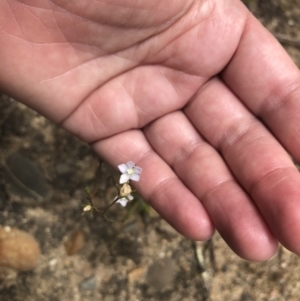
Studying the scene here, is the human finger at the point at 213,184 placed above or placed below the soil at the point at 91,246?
above

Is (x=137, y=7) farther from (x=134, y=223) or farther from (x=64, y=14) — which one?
(x=134, y=223)

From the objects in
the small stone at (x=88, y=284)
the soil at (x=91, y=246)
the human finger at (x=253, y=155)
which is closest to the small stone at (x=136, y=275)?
the soil at (x=91, y=246)

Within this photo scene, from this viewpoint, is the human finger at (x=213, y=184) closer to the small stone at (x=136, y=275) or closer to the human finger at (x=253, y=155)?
the human finger at (x=253, y=155)

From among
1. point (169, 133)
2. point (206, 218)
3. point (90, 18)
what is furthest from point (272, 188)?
point (90, 18)

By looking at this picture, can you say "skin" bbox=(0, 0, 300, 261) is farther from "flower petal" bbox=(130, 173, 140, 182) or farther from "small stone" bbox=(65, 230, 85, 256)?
"small stone" bbox=(65, 230, 85, 256)

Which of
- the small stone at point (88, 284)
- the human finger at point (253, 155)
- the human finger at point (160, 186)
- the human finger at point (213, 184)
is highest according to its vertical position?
the human finger at point (253, 155)

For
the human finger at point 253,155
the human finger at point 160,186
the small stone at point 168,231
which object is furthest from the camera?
the small stone at point 168,231

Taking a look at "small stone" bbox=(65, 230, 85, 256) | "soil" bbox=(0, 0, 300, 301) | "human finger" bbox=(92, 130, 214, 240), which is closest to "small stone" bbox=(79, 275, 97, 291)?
"soil" bbox=(0, 0, 300, 301)

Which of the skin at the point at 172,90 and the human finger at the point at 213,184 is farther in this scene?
the skin at the point at 172,90
